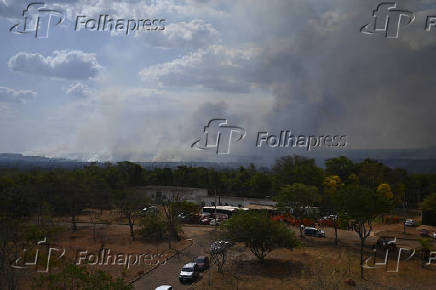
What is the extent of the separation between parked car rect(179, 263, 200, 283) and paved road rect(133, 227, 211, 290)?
0.40m

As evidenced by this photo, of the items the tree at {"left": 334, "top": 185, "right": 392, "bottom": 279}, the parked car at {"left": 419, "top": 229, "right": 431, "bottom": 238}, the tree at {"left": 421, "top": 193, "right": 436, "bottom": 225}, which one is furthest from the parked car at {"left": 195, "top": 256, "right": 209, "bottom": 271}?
the tree at {"left": 421, "top": 193, "right": 436, "bottom": 225}

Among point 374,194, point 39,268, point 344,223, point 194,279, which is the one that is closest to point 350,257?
point 344,223

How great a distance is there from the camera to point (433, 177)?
64.2 metres

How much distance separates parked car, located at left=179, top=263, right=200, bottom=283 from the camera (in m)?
22.3

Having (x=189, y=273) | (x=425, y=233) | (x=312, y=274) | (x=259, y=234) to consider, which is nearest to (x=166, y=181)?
(x=425, y=233)

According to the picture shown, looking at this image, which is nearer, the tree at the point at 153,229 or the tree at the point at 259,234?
the tree at the point at 259,234

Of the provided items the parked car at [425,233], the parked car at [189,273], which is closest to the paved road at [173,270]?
the parked car at [189,273]

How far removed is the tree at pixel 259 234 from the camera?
2612 centimetres

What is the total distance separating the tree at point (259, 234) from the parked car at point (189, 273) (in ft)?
14.8

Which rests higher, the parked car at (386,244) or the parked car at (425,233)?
the parked car at (425,233)

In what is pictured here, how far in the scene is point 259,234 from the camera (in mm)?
26172

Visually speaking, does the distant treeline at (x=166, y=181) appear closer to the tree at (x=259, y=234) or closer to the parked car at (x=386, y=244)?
the tree at (x=259, y=234)

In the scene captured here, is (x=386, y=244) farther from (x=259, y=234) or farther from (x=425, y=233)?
(x=259, y=234)

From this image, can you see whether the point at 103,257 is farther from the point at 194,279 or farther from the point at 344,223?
the point at 344,223
